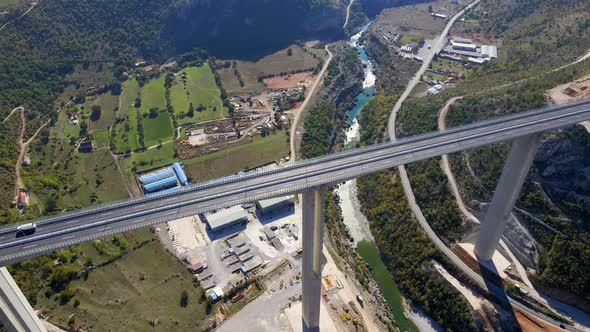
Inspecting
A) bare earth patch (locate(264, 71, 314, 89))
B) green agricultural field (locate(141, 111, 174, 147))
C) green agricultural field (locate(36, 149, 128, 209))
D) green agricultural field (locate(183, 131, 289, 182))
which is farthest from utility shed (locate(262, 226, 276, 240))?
bare earth patch (locate(264, 71, 314, 89))

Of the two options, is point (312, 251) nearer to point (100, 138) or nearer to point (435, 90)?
point (100, 138)

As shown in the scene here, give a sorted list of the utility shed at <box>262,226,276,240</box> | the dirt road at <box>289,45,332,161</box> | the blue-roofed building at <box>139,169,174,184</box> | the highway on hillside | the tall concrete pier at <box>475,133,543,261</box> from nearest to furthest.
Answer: the highway on hillside
the tall concrete pier at <box>475,133,543,261</box>
the utility shed at <box>262,226,276,240</box>
the blue-roofed building at <box>139,169,174,184</box>
the dirt road at <box>289,45,332,161</box>

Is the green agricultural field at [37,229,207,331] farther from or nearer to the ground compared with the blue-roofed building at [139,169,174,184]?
nearer to the ground

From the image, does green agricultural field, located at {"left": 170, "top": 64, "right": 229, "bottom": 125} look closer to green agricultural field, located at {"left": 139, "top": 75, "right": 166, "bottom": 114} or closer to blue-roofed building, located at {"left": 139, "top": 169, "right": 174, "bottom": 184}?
green agricultural field, located at {"left": 139, "top": 75, "right": 166, "bottom": 114}

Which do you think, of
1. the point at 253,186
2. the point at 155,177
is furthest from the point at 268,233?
the point at 155,177

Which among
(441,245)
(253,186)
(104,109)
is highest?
(104,109)

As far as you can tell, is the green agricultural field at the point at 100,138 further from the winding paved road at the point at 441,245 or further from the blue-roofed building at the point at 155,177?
the winding paved road at the point at 441,245
